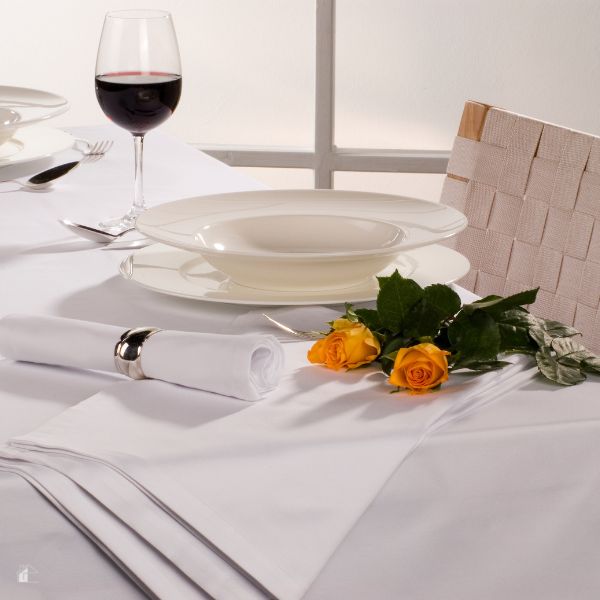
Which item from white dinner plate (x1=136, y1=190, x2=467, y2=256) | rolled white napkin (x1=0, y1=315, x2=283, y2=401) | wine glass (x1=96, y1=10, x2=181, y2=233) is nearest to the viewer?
rolled white napkin (x1=0, y1=315, x2=283, y2=401)

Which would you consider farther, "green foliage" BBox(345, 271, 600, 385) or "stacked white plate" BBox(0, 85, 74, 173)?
"stacked white plate" BBox(0, 85, 74, 173)

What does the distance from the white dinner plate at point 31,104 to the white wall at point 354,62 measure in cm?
160

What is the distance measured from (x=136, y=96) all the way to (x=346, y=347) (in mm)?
510

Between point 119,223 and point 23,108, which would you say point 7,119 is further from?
point 119,223

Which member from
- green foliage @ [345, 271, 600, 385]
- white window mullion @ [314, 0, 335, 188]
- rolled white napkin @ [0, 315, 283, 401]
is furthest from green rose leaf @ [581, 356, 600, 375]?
white window mullion @ [314, 0, 335, 188]

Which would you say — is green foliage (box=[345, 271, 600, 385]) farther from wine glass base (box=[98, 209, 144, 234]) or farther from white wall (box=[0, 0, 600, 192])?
white wall (box=[0, 0, 600, 192])

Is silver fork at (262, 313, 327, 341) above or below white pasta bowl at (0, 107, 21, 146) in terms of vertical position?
below

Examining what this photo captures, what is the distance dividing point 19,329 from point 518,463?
1.16 feet

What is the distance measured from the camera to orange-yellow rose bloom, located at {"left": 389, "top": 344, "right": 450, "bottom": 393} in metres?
0.67

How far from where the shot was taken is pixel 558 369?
2.35 feet

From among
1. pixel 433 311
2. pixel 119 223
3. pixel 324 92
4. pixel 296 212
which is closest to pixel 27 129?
pixel 119 223

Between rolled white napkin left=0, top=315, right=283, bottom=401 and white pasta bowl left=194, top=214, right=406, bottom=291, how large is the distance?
14 cm

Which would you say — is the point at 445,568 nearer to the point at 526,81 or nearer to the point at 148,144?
the point at 148,144

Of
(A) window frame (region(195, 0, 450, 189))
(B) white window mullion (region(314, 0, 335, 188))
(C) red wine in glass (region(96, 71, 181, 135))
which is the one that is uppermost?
(C) red wine in glass (region(96, 71, 181, 135))
